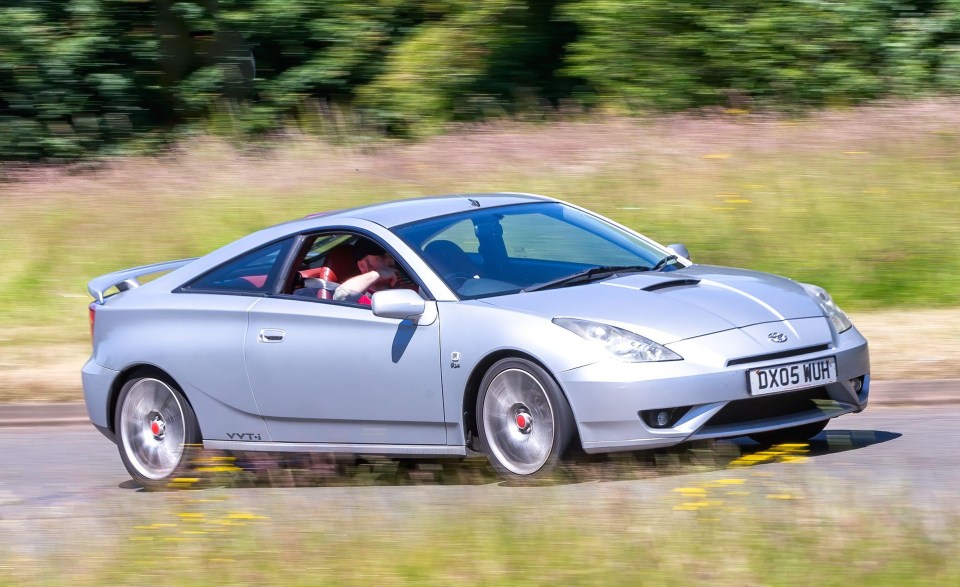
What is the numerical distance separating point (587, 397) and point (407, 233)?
5.15ft

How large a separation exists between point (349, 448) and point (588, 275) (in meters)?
1.51

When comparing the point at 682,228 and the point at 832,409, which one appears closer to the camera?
the point at 832,409

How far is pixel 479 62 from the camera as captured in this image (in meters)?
21.8

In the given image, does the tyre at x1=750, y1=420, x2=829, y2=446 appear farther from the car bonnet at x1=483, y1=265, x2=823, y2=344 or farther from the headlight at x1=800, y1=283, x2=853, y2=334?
the car bonnet at x1=483, y1=265, x2=823, y2=344

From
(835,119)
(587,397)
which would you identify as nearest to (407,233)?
(587,397)

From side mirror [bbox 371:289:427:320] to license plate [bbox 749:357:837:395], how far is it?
64.1 inches

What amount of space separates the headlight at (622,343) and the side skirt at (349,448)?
0.89 m

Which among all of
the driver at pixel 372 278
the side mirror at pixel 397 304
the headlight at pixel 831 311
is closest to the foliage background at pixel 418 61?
the headlight at pixel 831 311

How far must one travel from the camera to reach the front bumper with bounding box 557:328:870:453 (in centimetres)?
602

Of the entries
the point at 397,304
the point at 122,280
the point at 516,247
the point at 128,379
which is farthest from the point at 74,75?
the point at 397,304

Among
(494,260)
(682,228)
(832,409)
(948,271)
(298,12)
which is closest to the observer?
(832,409)

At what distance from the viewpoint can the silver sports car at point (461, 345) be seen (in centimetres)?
612

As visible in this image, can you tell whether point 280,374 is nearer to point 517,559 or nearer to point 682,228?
point 517,559

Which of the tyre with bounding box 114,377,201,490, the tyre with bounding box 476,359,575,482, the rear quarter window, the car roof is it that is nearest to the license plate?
the tyre with bounding box 476,359,575,482
